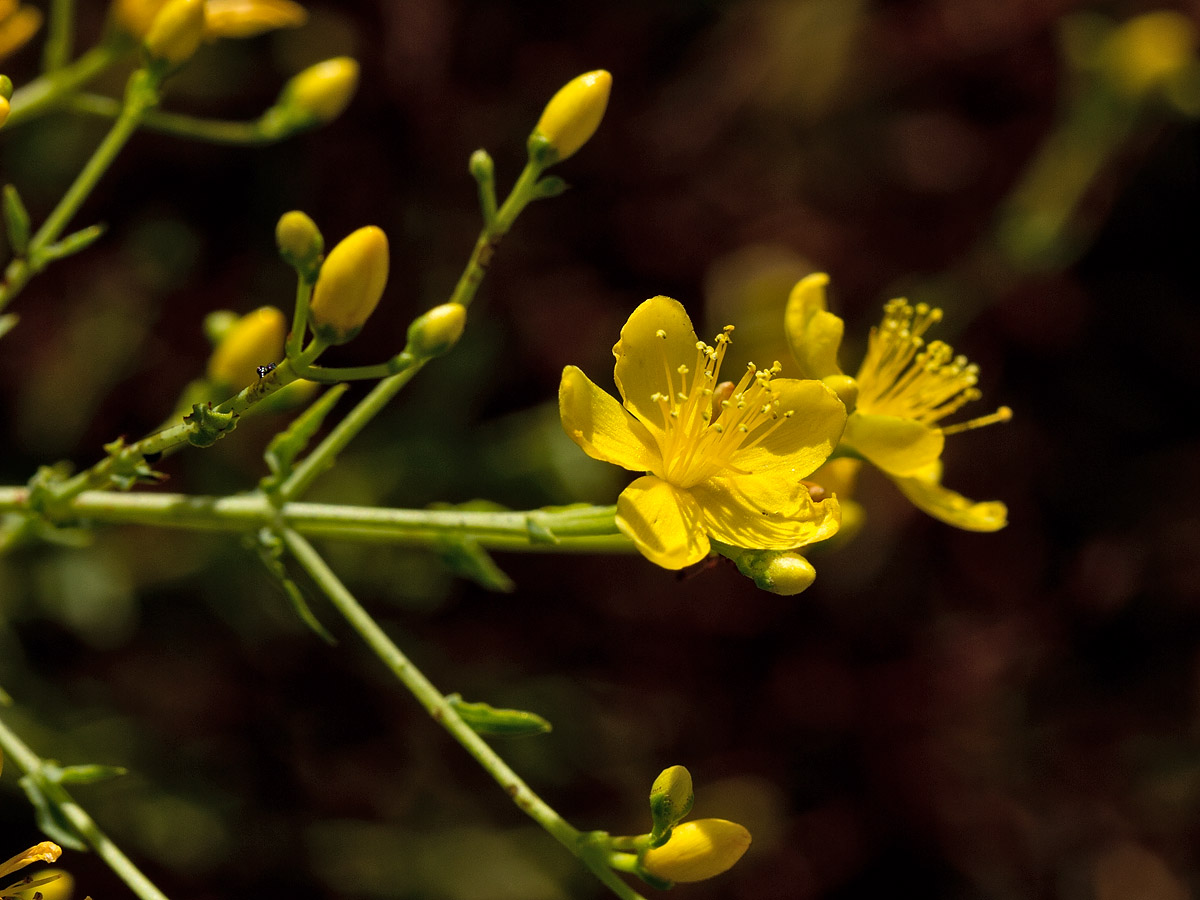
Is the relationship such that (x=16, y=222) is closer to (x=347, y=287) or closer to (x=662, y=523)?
(x=347, y=287)

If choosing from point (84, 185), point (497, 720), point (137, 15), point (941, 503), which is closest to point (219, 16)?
point (137, 15)

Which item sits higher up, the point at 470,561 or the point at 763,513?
the point at 763,513

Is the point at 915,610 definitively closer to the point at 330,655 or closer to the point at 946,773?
the point at 946,773

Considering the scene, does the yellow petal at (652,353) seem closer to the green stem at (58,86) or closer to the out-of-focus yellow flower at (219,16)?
the out-of-focus yellow flower at (219,16)

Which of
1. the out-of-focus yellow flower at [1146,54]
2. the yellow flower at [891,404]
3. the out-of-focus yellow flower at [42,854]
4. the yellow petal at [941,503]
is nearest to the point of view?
the out-of-focus yellow flower at [42,854]

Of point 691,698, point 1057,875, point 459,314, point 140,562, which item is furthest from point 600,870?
point 1057,875

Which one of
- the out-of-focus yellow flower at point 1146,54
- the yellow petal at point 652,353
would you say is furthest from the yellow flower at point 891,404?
the out-of-focus yellow flower at point 1146,54
